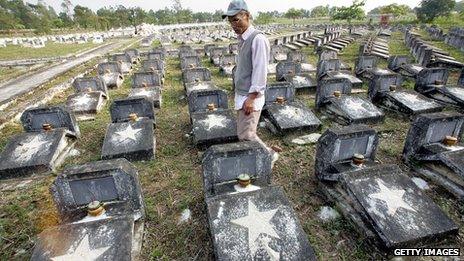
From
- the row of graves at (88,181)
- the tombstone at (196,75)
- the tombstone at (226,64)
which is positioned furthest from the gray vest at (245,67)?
the tombstone at (226,64)

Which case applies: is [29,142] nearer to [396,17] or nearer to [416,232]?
[416,232]

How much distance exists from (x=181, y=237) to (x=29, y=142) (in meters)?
3.94

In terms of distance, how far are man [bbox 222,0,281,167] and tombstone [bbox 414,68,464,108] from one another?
679cm

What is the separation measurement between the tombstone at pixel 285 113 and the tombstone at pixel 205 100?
3.71 feet

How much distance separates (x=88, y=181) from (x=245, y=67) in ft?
8.31

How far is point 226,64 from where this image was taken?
44.7 feet

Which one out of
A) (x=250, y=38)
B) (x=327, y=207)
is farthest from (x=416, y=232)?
(x=250, y=38)

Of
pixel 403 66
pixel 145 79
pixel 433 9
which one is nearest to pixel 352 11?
pixel 433 9

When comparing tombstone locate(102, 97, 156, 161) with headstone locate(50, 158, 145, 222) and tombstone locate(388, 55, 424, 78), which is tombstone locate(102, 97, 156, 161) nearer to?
headstone locate(50, 158, 145, 222)

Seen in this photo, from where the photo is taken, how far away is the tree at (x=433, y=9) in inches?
1729

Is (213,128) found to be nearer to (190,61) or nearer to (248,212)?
(248,212)

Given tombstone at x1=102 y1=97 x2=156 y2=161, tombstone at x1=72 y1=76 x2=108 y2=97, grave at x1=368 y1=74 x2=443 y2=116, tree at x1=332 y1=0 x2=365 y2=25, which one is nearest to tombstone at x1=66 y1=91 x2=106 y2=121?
tombstone at x1=72 y1=76 x2=108 y2=97

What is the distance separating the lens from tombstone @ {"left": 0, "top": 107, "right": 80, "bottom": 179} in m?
5.02

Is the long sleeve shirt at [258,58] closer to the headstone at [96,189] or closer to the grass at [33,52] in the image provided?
the headstone at [96,189]
